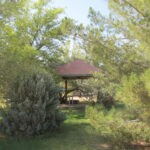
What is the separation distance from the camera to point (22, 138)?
1025 centimetres

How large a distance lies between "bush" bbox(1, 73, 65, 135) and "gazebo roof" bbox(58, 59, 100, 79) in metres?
9.37

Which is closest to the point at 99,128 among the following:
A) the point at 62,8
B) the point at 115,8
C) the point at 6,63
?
the point at 115,8

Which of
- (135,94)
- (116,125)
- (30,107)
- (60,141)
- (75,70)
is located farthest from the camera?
(75,70)

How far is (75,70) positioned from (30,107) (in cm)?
1069

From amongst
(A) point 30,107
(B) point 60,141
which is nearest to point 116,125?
(B) point 60,141

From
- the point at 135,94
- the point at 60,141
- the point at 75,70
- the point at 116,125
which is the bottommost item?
the point at 60,141

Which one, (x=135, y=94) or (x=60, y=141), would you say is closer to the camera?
(x=135, y=94)

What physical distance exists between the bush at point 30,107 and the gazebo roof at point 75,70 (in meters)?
9.37

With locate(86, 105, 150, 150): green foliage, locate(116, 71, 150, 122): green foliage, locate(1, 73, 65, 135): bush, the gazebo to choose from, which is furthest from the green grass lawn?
the gazebo

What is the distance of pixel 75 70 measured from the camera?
69.0ft

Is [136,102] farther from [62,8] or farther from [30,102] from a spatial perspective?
[62,8]

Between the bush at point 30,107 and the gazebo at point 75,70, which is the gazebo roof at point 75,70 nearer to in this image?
the gazebo at point 75,70

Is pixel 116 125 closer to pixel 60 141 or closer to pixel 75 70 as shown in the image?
pixel 60 141

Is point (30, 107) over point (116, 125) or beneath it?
over
